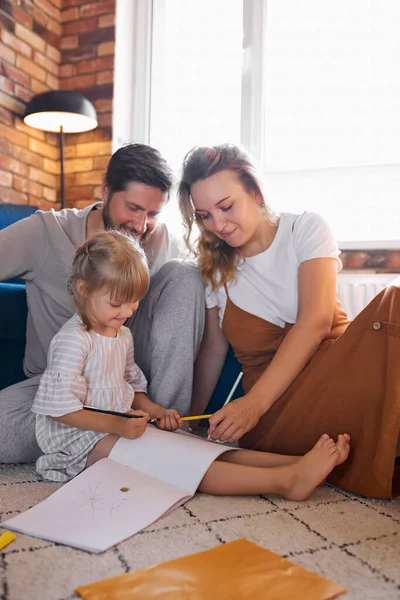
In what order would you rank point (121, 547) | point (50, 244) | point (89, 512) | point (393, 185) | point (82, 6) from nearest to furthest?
point (121, 547) → point (89, 512) → point (50, 244) → point (393, 185) → point (82, 6)

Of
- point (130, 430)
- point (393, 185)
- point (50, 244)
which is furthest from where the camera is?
point (393, 185)

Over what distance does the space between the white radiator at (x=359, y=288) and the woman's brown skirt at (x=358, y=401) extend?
44.2 inches

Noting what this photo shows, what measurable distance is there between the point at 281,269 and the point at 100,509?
75 cm

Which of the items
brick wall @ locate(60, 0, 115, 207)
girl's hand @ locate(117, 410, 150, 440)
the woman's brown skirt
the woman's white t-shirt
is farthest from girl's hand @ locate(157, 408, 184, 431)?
brick wall @ locate(60, 0, 115, 207)

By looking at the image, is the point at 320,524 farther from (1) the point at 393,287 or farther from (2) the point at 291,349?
(1) the point at 393,287

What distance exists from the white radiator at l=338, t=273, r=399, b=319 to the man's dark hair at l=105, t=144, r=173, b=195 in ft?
3.49

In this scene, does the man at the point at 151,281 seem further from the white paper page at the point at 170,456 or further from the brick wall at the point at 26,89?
the brick wall at the point at 26,89

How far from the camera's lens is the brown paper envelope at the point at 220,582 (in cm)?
74

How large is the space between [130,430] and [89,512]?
0.77 ft

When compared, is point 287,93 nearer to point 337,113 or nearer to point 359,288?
point 337,113

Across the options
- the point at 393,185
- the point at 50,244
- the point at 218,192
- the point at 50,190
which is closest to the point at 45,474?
the point at 50,244

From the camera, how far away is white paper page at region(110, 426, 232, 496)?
117 centimetres

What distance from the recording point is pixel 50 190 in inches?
125

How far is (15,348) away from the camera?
1688mm
